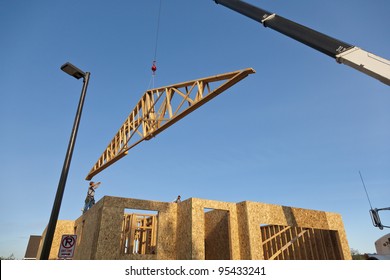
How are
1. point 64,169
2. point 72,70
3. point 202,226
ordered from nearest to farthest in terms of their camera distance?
1. point 64,169
2. point 72,70
3. point 202,226

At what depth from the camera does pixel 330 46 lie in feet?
30.8

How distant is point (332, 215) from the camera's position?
17703 mm

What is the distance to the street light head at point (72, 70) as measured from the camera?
7238 mm

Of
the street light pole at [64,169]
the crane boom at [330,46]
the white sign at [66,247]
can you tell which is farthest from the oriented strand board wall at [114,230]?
the crane boom at [330,46]

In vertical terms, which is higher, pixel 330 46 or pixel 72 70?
pixel 330 46

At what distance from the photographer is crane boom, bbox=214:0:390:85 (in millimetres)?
8156

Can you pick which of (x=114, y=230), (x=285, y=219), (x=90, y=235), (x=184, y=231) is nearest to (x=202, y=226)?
(x=184, y=231)

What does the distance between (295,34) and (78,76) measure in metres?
8.13

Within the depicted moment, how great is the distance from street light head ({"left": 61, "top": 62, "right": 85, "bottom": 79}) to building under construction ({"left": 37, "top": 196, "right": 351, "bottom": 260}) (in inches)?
308

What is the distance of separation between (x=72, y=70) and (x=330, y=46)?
28.2 ft

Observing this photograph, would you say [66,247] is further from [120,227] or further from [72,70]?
[120,227]

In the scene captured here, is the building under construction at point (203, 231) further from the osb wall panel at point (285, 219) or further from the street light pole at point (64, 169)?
the street light pole at point (64, 169)

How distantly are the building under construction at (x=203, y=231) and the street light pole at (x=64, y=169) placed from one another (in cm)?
776
